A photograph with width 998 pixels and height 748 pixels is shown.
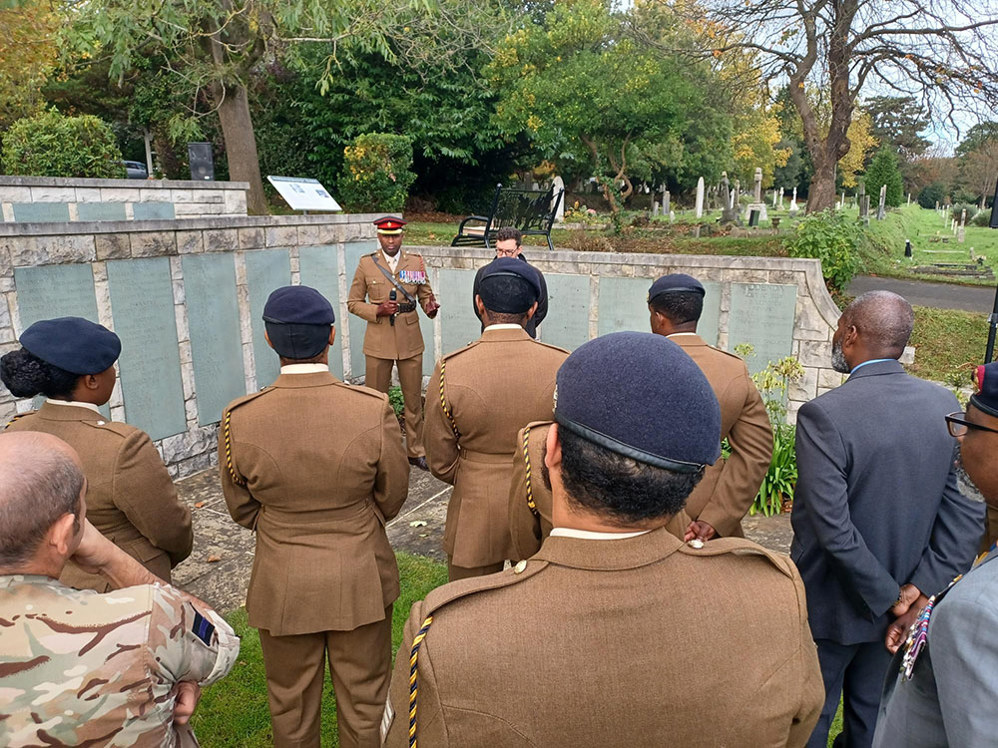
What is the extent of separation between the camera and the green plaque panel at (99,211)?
11045 mm

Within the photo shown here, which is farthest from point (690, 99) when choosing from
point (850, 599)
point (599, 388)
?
point (599, 388)

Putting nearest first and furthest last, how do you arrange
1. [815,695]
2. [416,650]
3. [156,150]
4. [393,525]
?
[416,650], [815,695], [393,525], [156,150]

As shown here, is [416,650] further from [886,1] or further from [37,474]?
[886,1]

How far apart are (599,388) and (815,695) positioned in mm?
725

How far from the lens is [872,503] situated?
2.62 meters

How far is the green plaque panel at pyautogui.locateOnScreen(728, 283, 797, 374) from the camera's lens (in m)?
6.55

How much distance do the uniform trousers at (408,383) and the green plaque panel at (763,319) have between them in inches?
122

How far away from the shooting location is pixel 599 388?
1.27 metres

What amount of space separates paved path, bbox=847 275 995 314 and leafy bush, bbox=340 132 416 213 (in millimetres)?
10315

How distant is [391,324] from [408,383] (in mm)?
633

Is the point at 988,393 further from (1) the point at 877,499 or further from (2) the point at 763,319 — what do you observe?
(2) the point at 763,319

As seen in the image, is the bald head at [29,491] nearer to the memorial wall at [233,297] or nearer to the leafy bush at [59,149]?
the memorial wall at [233,297]

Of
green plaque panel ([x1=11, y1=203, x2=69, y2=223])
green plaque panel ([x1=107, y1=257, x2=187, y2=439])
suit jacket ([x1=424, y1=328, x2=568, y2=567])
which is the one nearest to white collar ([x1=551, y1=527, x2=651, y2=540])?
suit jacket ([x1=424, y1=328, x2=568, y2=567])

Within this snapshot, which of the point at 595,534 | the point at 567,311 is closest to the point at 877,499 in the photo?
the point at 595,534
